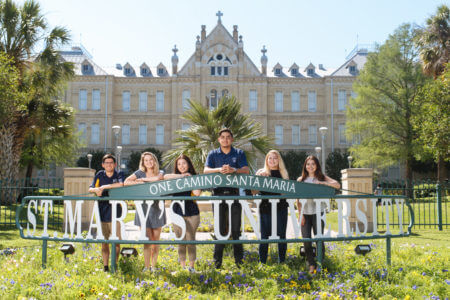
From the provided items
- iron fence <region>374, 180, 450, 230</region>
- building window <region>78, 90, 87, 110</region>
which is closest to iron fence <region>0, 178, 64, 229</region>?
iron fence <region>374, 180, 450, 230</region>

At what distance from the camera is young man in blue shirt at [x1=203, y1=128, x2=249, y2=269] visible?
5641mm

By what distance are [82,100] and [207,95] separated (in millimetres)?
12511

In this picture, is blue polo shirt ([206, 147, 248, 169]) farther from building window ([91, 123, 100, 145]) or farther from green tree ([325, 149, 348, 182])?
building window ([91, 123, 100, 145])

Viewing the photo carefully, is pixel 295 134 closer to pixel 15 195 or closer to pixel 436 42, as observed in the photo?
pixel 436 42

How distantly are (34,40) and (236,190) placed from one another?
1391cm

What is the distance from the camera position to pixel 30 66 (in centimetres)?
1697

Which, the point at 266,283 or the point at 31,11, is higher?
the point at 31,11

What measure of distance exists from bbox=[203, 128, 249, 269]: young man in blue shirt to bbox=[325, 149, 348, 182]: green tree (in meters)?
35.0

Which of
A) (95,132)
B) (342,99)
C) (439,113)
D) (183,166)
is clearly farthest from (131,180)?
(342,99)

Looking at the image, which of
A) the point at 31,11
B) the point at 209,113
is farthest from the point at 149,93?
the point at 209,113

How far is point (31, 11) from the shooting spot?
16.5m

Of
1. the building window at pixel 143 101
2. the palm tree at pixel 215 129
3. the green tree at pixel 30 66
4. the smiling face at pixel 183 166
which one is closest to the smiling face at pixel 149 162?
the smiling face at pixel 183 166

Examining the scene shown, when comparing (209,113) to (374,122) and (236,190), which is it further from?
(374,122)

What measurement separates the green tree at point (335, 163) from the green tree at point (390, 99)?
10.5m
